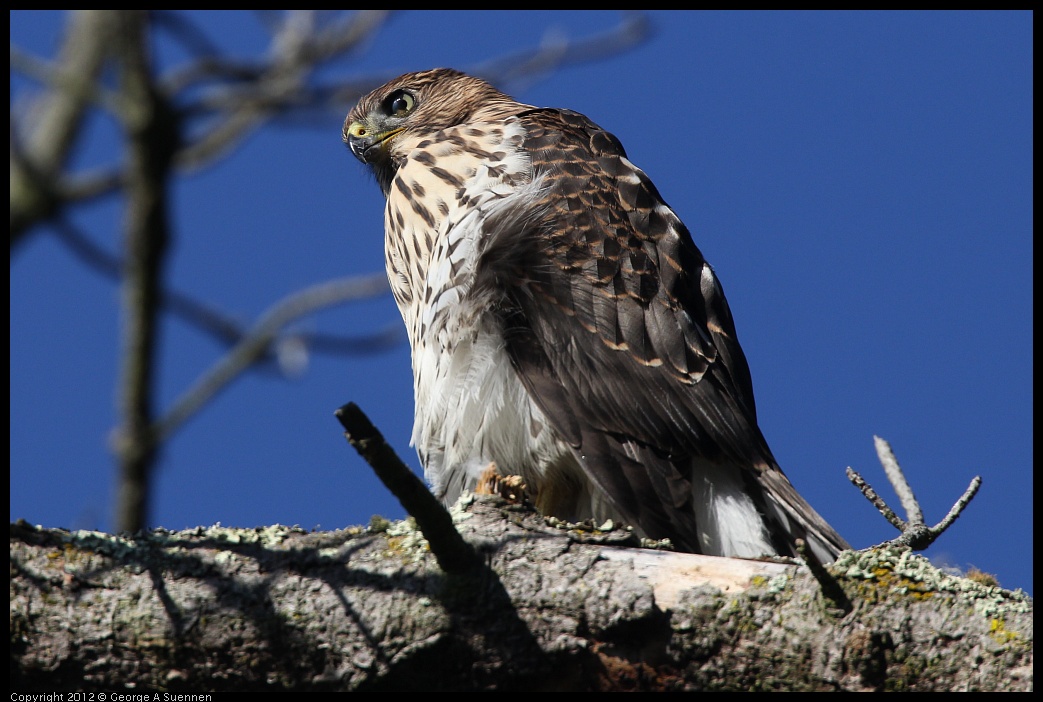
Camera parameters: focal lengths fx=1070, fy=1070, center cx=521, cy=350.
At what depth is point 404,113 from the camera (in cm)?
518

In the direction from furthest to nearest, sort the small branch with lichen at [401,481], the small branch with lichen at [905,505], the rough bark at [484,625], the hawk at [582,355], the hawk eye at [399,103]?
the hawk eye at [399,103] → the hawk at [582,355] → the small branch with lichen at [905,505] → the rough bark at [484,625] → the small branch with lichen at [401,481]

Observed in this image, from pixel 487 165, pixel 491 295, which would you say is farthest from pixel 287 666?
pixel 487 165

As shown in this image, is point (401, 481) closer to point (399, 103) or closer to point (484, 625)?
point (484, 625)

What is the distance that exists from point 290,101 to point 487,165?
835 mm

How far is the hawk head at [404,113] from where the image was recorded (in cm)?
505

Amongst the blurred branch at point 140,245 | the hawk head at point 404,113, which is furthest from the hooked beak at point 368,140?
the blurred branch at point 140,245

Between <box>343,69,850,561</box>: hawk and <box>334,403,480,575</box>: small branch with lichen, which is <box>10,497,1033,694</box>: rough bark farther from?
<box>343,69,850,561</box>: hawk

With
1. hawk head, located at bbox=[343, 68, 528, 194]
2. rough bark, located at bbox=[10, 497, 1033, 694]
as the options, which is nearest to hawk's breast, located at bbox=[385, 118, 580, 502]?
hawk head, located at bbox=[343, 68, 528, 194]

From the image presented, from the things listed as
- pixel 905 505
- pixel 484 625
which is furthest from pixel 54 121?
pixel 905 505

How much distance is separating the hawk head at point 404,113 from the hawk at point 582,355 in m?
0.78

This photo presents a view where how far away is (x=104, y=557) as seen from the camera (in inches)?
92.7

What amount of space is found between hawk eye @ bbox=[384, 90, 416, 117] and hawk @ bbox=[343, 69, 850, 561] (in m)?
0.96

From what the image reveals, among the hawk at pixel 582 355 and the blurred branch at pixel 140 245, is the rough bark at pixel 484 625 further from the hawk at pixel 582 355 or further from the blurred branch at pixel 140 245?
the hawk at pixel 582 355

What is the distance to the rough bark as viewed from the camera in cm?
221
